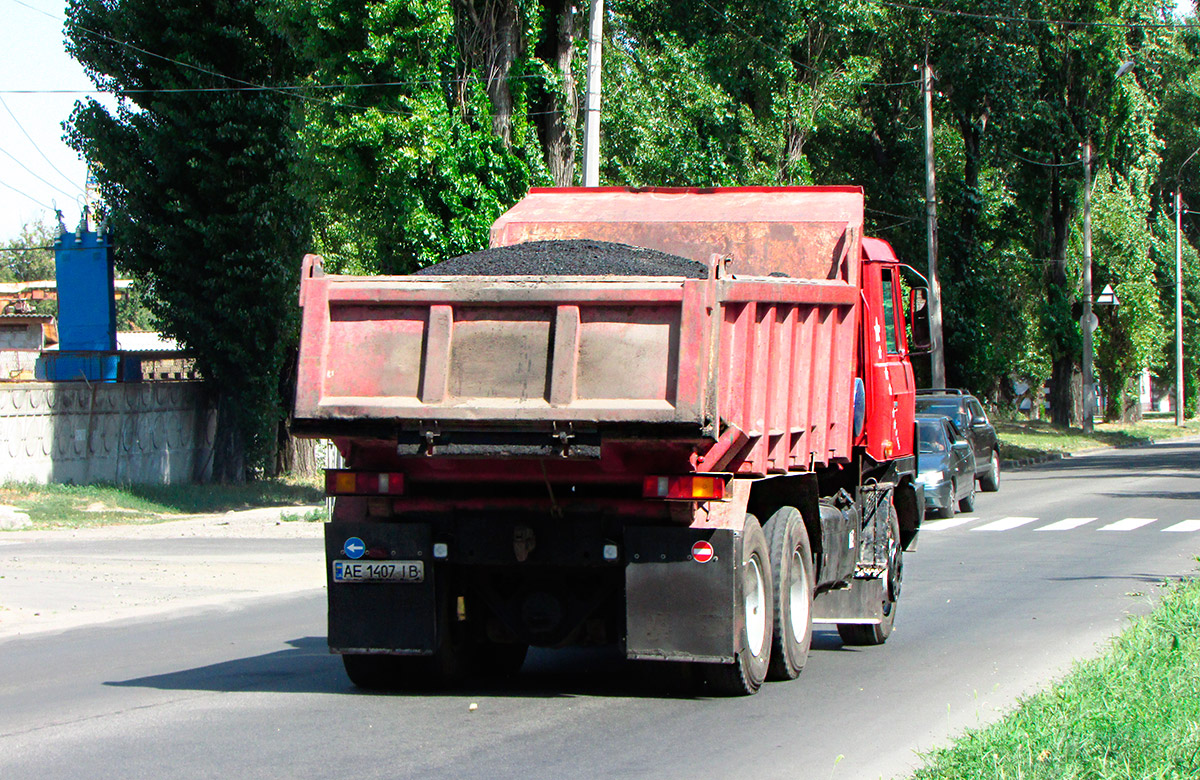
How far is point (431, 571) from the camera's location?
830 cm

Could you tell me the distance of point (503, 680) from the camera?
30.8 feet

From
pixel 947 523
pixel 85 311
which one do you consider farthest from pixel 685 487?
pixel 85 311

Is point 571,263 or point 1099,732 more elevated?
point 571,263

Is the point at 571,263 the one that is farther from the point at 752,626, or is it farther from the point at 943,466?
the point at 943,466

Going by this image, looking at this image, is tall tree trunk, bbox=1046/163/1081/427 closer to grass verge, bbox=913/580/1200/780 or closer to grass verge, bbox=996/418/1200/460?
grass verge, bbox=996/418/1200/460

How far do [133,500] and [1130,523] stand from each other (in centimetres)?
1730

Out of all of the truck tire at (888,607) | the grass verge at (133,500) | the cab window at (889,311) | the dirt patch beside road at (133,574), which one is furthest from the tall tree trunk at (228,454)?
the cab window at (889,311)

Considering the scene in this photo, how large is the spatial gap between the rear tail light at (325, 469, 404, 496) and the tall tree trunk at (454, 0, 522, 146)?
15.5 m

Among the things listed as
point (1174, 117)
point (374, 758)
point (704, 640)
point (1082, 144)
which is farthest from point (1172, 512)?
point (1174, 117)

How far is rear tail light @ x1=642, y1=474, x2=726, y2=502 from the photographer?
25.6 ft

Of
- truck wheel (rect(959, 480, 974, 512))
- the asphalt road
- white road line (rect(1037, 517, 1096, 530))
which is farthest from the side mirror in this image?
truck wheel (rect(959, 480, 974, 512))

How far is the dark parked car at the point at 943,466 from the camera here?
2275 cm

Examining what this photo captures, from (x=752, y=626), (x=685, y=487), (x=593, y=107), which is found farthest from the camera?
(x=593, y=107)

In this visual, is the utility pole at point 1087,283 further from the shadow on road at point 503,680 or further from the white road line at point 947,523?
the shadow on road at point 503,680
